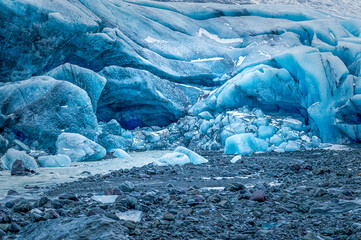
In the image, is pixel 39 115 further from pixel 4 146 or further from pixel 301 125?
pixel 301 125

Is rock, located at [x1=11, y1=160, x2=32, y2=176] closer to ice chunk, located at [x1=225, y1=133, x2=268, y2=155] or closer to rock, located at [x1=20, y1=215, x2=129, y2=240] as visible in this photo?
rock, located at [x1=20, y1=215, x2=129, y2=240]

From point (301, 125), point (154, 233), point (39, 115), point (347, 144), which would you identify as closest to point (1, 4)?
point (39, 115)

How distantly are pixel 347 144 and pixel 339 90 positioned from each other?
205cm

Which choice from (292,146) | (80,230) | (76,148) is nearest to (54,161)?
(76,148)

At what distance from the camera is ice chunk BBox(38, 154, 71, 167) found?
7.51 metres

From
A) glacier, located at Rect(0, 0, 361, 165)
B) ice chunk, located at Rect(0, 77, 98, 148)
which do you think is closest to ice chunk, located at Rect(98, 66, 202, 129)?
glacier, located at Rect(0, 0, 361, 165)

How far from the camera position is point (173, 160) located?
7.11 m

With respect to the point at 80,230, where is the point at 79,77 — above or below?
below

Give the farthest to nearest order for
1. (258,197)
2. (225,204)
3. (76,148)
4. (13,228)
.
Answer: (76,148) < (258,197) < (225,204) < (13,228)

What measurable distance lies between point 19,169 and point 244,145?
278 inches

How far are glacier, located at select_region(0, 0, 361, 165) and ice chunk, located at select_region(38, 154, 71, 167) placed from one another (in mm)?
1126

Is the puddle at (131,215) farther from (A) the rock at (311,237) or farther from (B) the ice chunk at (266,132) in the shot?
(B) the ice chunk at (266,132)

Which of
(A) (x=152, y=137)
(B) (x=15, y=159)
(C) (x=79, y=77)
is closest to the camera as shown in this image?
(B) (x=15, y=159)

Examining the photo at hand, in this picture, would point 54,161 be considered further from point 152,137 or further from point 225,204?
point 152,137
